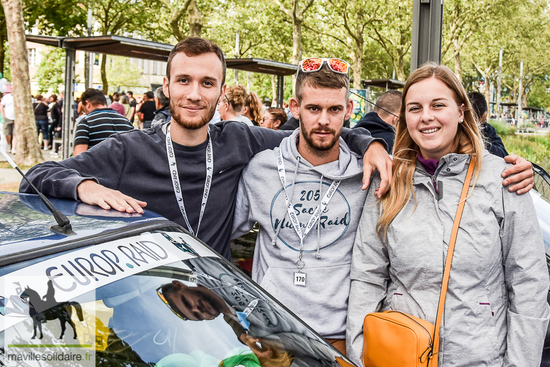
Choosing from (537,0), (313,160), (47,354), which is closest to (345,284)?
(313,160)

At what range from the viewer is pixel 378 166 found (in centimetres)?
252

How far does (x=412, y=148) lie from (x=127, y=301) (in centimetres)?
151

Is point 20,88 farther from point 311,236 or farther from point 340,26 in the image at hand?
point 340,26

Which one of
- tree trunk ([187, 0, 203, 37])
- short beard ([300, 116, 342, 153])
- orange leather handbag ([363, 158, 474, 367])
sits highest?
tree trunk ([187, 0, 203, 37])

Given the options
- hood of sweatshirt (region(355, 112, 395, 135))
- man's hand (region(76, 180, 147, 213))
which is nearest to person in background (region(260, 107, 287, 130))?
hood of sweatshirt (region(355, 112, 395, 135))

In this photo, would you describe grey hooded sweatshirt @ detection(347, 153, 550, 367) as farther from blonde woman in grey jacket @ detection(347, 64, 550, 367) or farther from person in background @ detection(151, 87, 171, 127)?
person in background @ detection(151, 87, 171, 127)

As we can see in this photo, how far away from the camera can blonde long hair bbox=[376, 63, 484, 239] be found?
2.40 metres

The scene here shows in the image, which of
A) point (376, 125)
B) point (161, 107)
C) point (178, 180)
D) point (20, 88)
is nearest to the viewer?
point (178, 180)

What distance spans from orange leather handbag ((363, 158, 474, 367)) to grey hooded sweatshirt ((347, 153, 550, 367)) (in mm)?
31

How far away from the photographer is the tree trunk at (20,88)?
13156 millimetres

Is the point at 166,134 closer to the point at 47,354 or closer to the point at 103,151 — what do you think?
the point at 103,151

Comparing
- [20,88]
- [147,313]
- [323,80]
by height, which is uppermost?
[20,88]

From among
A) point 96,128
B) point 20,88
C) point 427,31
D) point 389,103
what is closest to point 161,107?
point 96,128

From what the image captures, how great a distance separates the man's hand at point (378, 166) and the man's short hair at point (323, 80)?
12.3 inches
